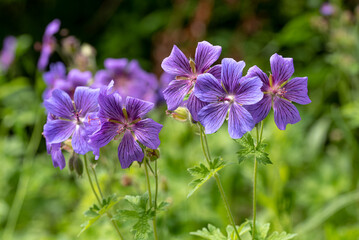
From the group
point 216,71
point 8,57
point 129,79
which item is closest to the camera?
point 216,71

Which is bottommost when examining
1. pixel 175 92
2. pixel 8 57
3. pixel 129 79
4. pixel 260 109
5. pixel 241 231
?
pixel 241 231

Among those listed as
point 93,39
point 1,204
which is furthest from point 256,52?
point 1,204

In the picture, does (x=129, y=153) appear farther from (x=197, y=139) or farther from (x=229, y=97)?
(x=197, y=139)

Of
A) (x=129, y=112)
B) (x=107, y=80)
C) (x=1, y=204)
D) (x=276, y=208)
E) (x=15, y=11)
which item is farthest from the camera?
(x=15, y=11)

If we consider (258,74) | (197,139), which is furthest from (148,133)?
(197,139)

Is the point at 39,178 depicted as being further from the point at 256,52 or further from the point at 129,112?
the point at 256,52

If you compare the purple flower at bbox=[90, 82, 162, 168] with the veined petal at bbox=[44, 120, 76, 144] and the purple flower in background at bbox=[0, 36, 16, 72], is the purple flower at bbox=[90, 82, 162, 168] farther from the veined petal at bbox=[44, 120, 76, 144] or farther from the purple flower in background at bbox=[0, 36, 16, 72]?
the purple flower in background at bbox=[0, 36, 16, 72]
